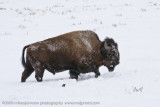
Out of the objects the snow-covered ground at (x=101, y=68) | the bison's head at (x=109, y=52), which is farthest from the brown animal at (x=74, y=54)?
the snow-covered ground at (x=101, y=68)

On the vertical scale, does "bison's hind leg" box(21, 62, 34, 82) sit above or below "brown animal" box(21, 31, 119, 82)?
below

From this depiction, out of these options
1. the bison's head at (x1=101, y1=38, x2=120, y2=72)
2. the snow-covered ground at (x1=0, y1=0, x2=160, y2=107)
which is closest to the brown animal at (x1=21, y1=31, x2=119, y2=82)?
the bison's head at (x1=101, y1=38, x2=120, y2=72)

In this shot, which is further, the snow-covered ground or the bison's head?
the bison's head

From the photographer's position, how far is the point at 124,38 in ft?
38.4

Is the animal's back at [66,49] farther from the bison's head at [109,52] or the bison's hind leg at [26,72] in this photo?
the bison's hind leg at [26,72]

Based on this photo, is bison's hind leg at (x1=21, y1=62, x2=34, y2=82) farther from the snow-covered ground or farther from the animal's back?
the animal's back

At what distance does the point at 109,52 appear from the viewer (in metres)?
6.58

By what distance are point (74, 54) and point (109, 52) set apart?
0.75m

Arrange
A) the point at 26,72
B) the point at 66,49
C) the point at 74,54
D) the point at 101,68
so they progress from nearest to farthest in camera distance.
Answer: the point at 74,54 < the point at 66,49 < the point at 26,72 < the point at 101,68

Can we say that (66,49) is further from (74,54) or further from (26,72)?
(26,72)

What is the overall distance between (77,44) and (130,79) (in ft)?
5.16

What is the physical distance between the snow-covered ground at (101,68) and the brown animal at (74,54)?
0.26m

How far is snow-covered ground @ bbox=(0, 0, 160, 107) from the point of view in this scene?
468cm

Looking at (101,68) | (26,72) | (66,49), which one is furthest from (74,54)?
(101,68)
